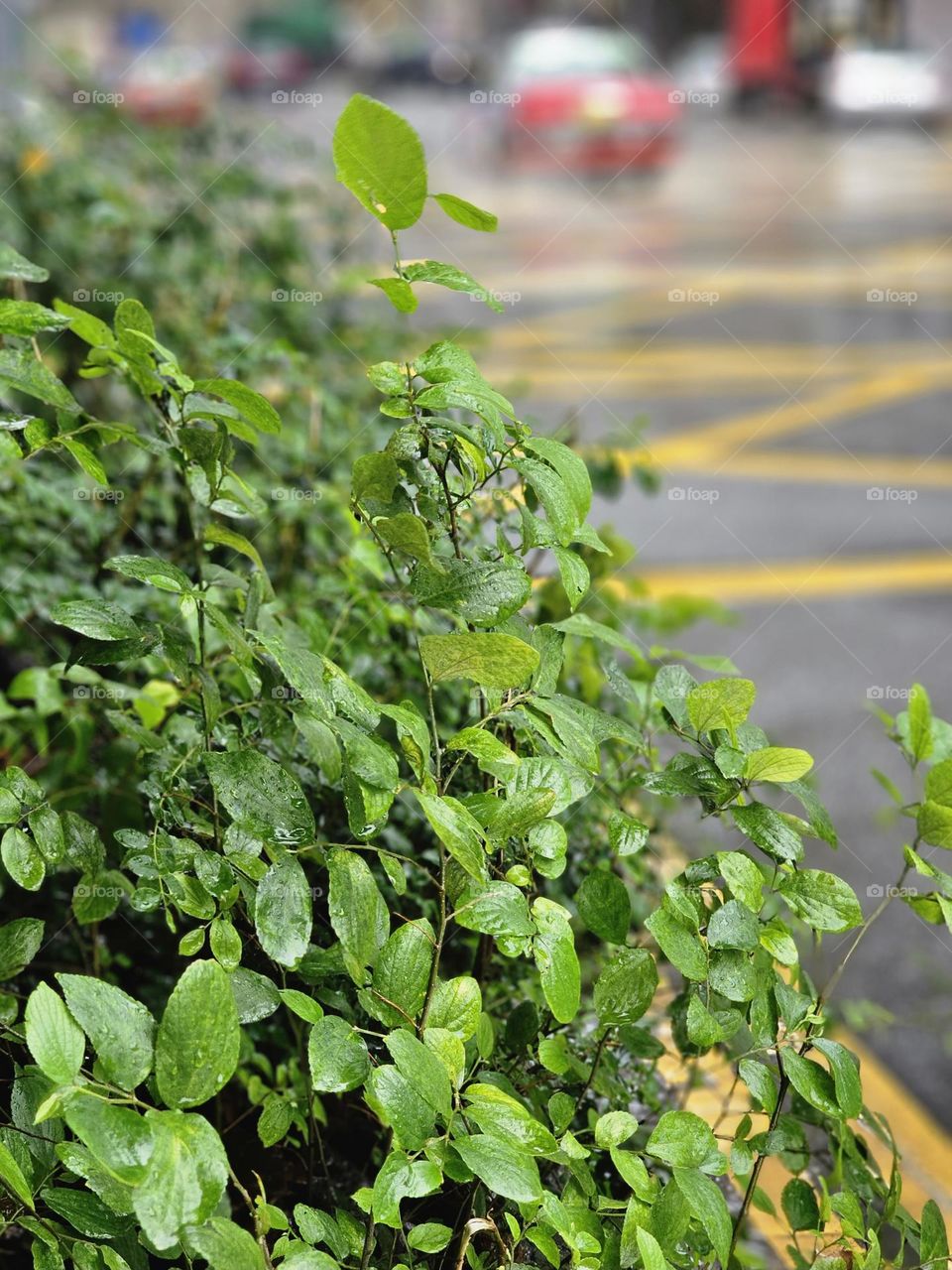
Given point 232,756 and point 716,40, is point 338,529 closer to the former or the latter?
point 232,756

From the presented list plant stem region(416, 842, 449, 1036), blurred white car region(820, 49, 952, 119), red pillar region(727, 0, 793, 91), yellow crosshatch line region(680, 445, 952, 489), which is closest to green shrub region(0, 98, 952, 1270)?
plant stem region(416, 842, 449, 1036)

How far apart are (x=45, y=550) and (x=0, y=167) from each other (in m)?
2.98

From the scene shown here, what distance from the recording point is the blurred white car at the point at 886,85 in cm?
1823

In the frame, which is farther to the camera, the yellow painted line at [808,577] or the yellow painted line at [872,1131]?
the yellow painted line at [808,577]

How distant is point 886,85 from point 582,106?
21.5 ft

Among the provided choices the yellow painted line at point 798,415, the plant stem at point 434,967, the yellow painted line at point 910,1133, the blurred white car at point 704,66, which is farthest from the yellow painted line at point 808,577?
the blurred white car at point 704,66

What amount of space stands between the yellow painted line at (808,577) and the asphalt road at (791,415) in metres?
0.01

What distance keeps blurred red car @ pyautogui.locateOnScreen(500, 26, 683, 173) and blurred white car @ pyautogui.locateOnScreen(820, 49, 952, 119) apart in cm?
427

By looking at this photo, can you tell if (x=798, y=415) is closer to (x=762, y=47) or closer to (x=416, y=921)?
(x=416, y=921)

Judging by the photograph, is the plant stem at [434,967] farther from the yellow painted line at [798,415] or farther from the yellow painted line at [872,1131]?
the yellow painted line at [798,415]

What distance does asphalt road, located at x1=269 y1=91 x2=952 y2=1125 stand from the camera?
11.9 feet

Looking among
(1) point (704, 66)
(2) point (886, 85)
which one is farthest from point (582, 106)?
(1) point (704, 66)

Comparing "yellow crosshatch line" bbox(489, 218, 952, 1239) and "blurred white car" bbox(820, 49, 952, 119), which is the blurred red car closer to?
"yellow crosshatch line" bbox(489, 218, 952, 1239)

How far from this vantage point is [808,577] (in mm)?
5066
